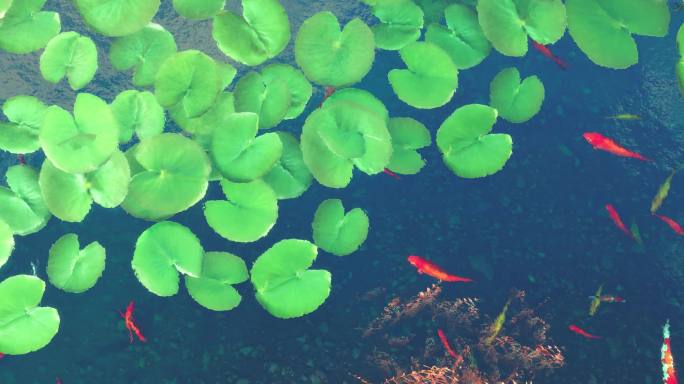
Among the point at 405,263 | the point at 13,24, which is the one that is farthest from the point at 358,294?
the point at 13,24

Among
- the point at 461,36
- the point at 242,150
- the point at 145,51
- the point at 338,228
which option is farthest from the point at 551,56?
the point at 145,51

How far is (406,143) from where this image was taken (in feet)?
8.59

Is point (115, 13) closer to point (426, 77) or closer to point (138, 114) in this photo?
point (138, 114)

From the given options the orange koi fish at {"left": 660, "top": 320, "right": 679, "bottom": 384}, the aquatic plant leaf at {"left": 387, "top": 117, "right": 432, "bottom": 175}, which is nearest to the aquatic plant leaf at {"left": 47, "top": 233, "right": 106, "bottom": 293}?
the aquatic plant leaf at {"left": 387, "top": 117, "right": 432, "bottom": 175}

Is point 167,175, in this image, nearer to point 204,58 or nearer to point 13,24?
point 204,58

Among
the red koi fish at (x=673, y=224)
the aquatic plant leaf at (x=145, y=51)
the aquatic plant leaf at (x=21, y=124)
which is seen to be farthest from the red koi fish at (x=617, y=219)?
the aquatic plant leaf at (x=21, y=124)

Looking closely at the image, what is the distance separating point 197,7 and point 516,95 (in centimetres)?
152

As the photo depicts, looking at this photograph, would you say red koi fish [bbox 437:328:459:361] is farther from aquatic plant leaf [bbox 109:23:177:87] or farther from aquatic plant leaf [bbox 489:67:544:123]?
aquatic plant leaf [bbox 109:23:177:87]

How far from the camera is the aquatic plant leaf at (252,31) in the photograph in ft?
7.89

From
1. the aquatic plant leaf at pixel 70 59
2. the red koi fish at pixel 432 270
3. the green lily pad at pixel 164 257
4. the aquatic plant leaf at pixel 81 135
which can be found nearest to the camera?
the aquatic plant leaf at pixel 81 135

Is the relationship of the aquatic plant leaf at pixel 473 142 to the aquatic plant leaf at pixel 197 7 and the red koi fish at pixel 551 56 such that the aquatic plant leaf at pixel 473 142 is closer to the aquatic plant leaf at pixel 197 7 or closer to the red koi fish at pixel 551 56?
the red koi fish at pixel 551 56

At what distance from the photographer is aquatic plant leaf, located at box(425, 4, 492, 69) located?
2.62 metres

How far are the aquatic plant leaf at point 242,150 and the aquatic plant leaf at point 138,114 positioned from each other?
313 mm

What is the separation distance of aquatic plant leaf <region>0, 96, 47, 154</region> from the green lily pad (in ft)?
2.14
